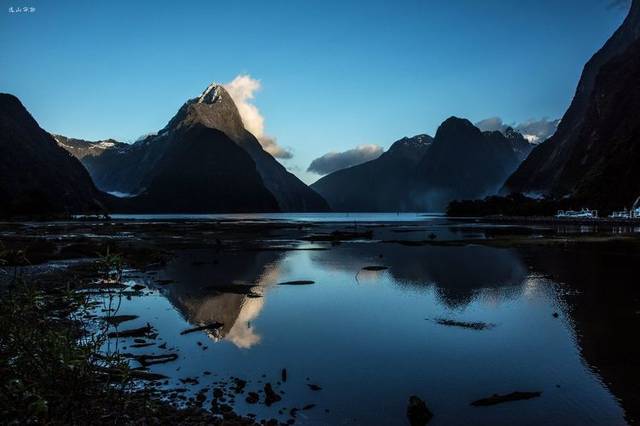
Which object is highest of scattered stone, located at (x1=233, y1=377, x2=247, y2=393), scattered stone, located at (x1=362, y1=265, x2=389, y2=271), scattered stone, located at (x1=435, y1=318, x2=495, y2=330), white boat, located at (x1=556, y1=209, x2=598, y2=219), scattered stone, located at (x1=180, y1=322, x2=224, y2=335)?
white boat, located at (x1=556, y1=209, x2=598, y2=219)

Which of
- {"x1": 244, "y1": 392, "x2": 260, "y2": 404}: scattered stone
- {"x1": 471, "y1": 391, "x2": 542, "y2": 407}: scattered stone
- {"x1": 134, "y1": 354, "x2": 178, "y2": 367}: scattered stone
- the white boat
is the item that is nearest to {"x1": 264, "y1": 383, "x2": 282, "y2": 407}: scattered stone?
{"x1": 244, "y1": 392, "x2": 260, "y2": 404}: scattered stone

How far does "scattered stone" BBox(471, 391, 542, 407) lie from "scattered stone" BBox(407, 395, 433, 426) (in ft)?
6.72

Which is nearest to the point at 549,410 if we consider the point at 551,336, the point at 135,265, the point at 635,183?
the point at 551,336

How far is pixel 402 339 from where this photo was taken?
73.5 ft

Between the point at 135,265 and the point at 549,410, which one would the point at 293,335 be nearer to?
the point at 549,410

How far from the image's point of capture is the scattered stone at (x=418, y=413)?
13.4 metres

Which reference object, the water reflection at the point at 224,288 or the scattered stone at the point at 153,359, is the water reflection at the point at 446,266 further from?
the scattered stone at the point at 153,359

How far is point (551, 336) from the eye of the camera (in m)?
22.5

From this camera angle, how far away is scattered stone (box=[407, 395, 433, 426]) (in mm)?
13406

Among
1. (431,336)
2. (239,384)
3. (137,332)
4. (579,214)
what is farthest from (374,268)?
(579,214)

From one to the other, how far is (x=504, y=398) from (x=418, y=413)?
3545 millimetres

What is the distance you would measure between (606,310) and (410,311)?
11.6 m

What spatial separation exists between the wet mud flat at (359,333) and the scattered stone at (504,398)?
0.17ft

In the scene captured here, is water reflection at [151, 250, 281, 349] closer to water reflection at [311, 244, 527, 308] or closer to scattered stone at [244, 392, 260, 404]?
scattered stone at [244, 392, 260, 404]
